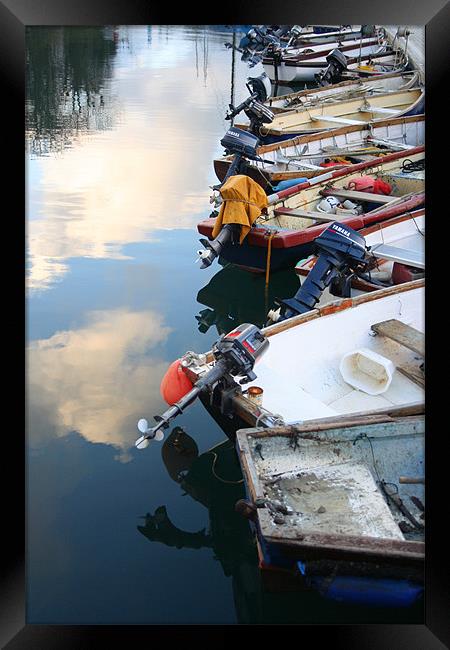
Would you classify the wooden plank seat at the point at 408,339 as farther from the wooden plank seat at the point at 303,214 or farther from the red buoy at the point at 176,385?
the wooden plank seat at the point at 303,214

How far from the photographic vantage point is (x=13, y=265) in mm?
2697

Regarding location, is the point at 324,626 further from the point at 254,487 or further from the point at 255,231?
the point at 255,231

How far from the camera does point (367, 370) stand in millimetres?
4008

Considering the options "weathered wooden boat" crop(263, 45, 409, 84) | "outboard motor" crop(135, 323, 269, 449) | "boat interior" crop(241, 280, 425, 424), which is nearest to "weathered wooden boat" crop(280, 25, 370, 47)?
"weathered wooden boat" crop(263, 45, 409, 84)

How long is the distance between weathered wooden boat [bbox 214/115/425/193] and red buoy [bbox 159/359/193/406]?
3.78 meters

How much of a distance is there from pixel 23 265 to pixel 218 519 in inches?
63.4

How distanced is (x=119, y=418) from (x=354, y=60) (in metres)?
13.1

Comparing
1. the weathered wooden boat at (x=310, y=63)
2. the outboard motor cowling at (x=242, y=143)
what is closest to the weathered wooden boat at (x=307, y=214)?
the outboard motor cowling at (x=242, y=143)

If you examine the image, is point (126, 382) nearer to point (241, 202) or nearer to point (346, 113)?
point (241, 202)

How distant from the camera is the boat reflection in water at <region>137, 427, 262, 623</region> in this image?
3199 mm

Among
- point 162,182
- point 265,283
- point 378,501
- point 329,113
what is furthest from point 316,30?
point 378,501

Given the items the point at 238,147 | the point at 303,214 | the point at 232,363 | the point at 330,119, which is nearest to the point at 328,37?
the point at 330,119

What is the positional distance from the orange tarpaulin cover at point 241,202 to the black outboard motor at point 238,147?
0.29 ft

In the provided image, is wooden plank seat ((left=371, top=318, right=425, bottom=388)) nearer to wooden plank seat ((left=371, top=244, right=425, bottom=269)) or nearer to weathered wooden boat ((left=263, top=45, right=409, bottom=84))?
wooden plank seat ((left=371, top=244, right=425, bottom=269))
